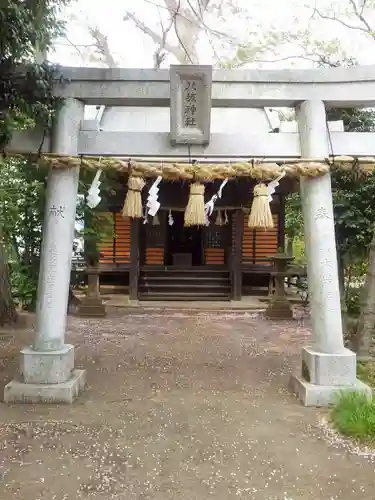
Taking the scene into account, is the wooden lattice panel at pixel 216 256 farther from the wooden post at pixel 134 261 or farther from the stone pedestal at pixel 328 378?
the stone pedestal at pixel 328 378

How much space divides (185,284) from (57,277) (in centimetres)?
854

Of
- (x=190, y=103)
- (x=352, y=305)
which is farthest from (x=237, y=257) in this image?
(x=190, y=103)

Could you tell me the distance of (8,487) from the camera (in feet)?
10.2

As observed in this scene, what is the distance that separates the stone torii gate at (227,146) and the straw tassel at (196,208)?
407 mm

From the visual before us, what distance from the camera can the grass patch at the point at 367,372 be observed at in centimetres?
548

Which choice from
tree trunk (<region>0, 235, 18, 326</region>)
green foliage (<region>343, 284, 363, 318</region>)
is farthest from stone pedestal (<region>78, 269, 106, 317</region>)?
green foliage (<region>343, 284, 363, 318</region>)

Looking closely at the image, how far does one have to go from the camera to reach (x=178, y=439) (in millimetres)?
3902

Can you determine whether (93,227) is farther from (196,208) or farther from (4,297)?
(196,208)

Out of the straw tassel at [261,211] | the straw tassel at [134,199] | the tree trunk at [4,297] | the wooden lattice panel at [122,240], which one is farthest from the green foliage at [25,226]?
the straw tassel at [261,211]

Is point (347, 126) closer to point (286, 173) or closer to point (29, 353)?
point (286, 173)

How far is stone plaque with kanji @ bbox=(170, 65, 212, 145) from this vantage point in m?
4.78

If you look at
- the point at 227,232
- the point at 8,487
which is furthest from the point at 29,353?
the point at 227,232

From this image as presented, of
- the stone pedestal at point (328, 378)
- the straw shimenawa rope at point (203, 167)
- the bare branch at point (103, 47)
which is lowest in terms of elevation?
the stone pedestal at point (328, 378)

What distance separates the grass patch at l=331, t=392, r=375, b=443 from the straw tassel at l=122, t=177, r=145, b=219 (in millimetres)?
2657
